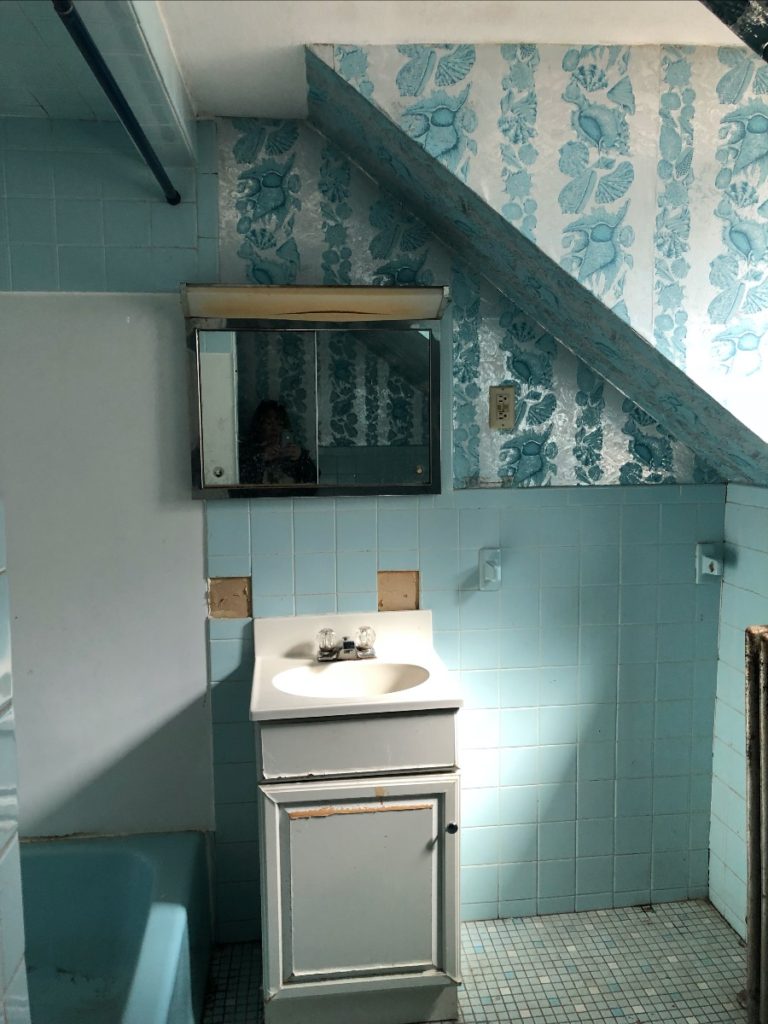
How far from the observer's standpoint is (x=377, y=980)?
70.3 inches

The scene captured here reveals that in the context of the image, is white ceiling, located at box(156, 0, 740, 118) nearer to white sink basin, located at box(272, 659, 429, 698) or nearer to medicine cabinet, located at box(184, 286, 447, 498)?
medicine cabinet, located at box(184, 286, 447, 498)

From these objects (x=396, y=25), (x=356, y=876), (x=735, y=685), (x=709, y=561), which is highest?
(x=396, y=25)

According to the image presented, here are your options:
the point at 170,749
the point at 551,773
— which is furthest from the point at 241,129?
the point at 551,773

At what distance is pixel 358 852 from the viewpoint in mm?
1759

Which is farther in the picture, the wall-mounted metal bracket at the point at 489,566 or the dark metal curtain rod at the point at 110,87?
the wall-mounted metal bracket at the point at 489,566

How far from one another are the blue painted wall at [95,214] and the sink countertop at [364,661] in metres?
0.96

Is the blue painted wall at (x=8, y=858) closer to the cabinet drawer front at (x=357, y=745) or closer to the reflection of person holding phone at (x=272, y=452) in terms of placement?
the cabinet drawer front at (x=357, y=745)

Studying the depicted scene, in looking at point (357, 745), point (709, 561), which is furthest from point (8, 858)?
point (709, 561)

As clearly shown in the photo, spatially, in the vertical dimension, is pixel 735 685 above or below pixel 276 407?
below

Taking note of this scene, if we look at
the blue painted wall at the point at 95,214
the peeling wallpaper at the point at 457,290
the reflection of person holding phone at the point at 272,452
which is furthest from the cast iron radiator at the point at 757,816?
the blue painted wall at the point at 95,214

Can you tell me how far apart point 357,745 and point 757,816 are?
88 cm

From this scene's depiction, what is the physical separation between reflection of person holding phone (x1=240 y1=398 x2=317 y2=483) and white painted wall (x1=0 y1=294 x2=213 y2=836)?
0.18 meters

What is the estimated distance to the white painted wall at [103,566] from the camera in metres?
2.01

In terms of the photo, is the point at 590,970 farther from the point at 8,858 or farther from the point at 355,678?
the point at 8,858
